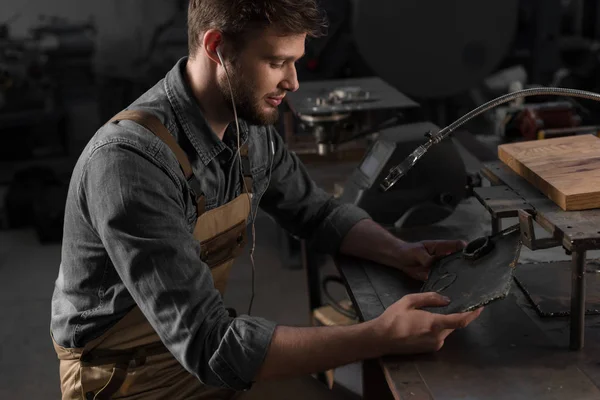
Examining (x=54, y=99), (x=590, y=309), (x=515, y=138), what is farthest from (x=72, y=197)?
(x=54, y=99)

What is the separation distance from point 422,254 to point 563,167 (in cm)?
34

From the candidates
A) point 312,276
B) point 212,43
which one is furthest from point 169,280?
point 312,276

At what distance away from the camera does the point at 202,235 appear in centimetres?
156

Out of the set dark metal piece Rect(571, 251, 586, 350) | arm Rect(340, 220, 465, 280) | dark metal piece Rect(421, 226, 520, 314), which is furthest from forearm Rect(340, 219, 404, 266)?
dark metal piece Rect(571, 251, 586, 350)

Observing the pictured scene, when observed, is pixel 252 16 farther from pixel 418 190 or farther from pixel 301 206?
pixel 418 190

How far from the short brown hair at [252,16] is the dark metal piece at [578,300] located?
0.65 m

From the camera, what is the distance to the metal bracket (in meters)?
1.32

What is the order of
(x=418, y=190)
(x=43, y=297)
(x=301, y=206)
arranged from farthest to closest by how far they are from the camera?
(x=43, y=297), (x=418, y=190), (x=301, y=206)

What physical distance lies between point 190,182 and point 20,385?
174 cm

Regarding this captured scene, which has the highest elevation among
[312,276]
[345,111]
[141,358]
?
[345,111]

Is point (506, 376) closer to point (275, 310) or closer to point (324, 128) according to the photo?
point (324, 128)

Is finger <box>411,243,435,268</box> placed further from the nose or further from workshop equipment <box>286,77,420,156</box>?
workshop equipment <box>286,77,420,156</box>

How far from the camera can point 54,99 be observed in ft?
13.6

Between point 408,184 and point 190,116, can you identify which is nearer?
point 190,116
